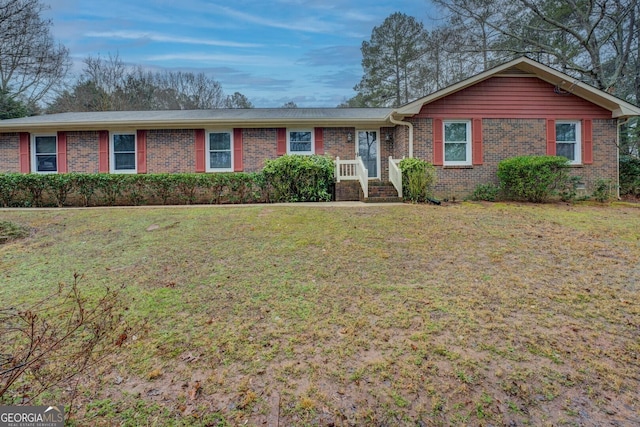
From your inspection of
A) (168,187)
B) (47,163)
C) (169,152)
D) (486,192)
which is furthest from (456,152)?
(47,163)

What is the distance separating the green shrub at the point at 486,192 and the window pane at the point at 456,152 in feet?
3.62

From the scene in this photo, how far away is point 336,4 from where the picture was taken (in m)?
15.2

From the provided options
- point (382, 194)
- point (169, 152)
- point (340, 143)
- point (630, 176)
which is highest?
point (340, 143)

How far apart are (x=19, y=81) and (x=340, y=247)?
28286 millimetres

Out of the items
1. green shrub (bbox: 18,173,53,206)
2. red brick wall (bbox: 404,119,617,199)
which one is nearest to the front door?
red brick wall (bbox: 404,119,617,199)

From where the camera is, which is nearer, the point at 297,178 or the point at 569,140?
the point at 297,178

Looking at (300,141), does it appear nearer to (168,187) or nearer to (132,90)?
(168,187)

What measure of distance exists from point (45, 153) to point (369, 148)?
12089mm

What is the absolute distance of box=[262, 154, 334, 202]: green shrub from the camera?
387 inches

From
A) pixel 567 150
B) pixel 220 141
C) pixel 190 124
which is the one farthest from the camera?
pixel 220 141

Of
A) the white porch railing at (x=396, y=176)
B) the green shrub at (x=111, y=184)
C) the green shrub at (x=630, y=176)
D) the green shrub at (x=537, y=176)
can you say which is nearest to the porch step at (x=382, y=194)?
the white porch railing at (x=396, y=176)

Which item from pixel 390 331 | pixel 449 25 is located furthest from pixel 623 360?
pixel 449 25

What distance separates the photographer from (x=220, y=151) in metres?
12.1

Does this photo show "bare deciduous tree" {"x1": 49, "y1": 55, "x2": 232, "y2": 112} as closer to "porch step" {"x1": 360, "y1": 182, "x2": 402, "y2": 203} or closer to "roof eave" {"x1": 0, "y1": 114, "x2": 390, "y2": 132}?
"roof eave" {"x1": 0, "y1": 114, "x2": 390, "y2": 132}
